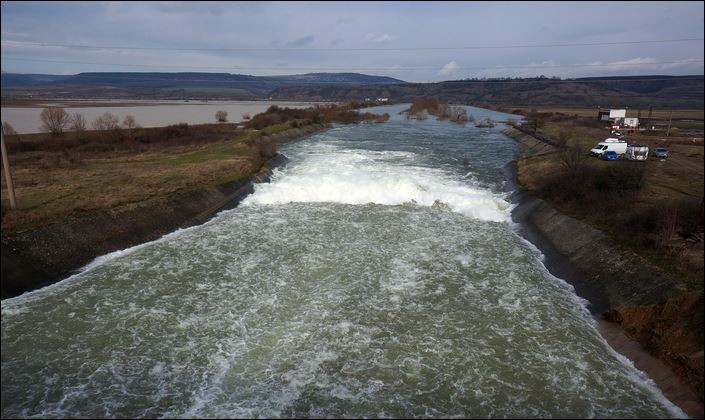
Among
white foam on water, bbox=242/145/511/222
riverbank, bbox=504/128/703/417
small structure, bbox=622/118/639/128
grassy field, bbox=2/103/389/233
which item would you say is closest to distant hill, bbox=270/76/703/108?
small structure, bbox=622/118/639/128

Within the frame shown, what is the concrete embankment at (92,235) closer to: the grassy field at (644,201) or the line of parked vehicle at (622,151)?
the grassy field at (644,201)

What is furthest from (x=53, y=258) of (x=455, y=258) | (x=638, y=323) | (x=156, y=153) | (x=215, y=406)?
(x=156, y=153)

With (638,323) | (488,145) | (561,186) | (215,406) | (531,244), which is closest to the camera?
(215,406)

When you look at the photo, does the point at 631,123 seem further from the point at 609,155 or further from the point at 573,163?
the point at 573,163

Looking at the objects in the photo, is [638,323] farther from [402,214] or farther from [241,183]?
[241,183]

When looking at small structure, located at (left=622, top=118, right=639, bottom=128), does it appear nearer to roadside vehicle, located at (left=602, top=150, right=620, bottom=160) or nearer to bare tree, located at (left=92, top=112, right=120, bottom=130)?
roadside vehicle, located at (left=602, top=150, right=620, bottom=160)
